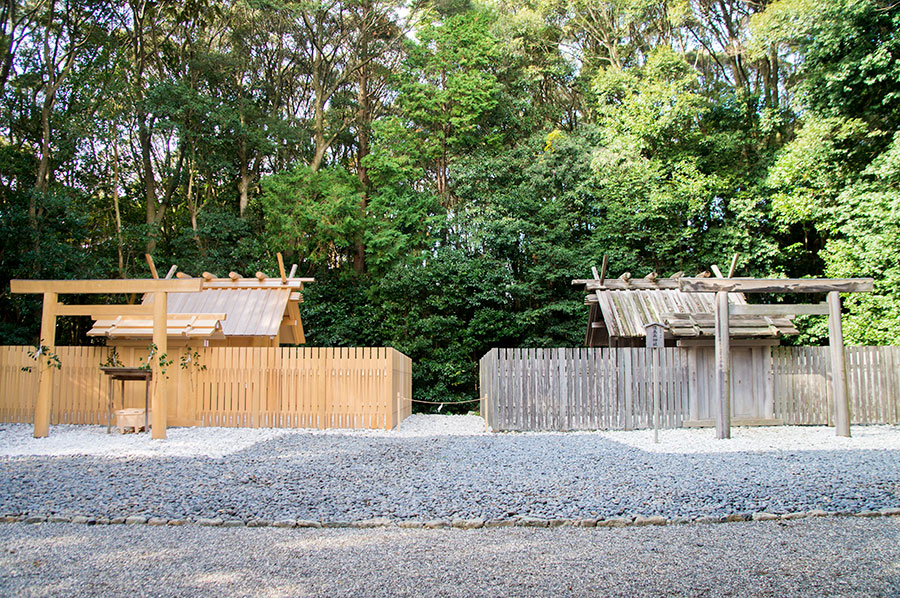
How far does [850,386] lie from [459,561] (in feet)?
38.9

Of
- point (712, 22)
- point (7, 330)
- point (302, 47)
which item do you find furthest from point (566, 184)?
point (7, 330)

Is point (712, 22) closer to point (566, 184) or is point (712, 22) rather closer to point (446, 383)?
point (566, 184)

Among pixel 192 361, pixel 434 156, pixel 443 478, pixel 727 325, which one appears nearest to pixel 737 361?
pixel 727 325

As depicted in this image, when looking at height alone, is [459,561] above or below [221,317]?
below

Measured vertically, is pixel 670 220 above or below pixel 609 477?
above

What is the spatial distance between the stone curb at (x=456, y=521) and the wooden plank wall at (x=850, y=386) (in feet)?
27.0

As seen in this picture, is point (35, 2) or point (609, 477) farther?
point (35, 2)

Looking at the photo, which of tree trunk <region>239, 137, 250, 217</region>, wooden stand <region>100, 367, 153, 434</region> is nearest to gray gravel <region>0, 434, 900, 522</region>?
wooden stand <region>100, 367, 153, 434</region>

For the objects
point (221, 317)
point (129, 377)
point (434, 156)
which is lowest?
point (129, 377)

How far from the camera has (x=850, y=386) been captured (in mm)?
12789

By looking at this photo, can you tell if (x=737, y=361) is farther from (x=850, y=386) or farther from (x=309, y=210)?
(x=309, y=210)

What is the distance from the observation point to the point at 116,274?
23.8 metres

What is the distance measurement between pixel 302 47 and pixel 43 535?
25.8 meters

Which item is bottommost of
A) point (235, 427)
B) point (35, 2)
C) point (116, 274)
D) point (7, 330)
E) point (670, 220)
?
point (235, 427)
